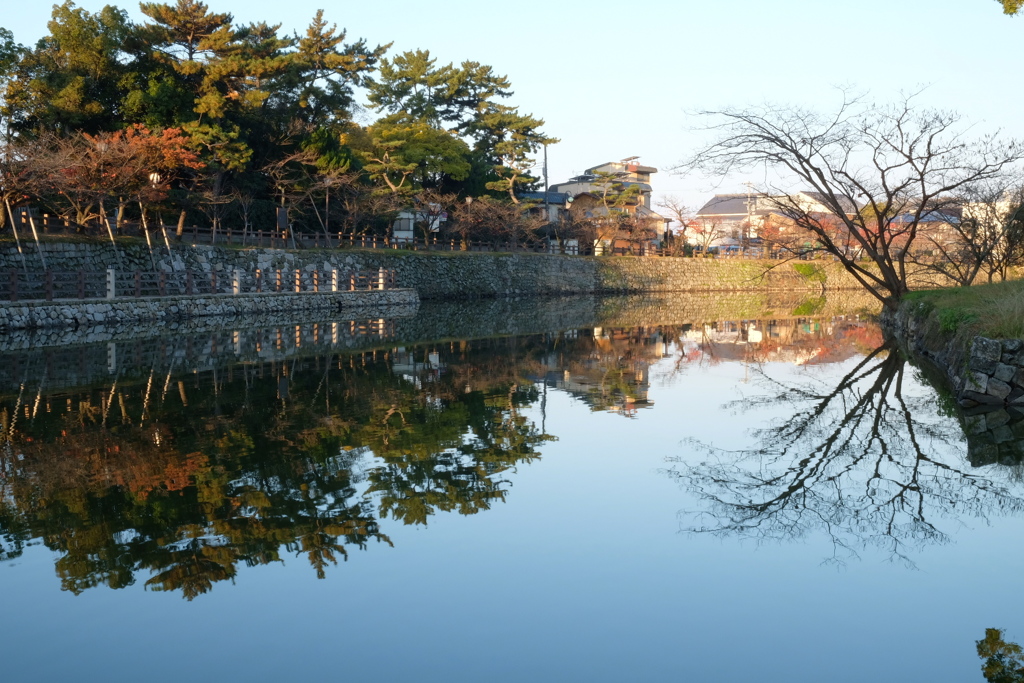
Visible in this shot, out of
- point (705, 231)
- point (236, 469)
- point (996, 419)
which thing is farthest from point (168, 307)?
point (705, 231)

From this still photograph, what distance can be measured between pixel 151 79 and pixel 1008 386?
30.6 m

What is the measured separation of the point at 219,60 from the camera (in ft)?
111

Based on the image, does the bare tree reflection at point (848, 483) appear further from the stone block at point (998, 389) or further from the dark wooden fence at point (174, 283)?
the dark wooden fence at point (174, 283)

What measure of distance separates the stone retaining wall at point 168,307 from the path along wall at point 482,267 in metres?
1.44

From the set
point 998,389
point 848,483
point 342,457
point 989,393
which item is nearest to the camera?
point 848,483

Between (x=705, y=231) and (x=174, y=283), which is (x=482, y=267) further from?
(x=705, y=231)

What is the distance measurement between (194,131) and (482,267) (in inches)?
648

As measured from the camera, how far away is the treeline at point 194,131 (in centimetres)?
2617

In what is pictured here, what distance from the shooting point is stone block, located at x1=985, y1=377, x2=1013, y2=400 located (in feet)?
36.5

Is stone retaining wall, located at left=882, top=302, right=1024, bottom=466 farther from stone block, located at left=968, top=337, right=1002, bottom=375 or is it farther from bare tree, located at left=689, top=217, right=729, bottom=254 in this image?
bare tree, located at left=689, top=217, right=729, bottom=254

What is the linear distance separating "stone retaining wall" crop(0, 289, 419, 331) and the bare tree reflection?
1809 centimetres

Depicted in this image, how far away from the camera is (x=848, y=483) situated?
775 cm

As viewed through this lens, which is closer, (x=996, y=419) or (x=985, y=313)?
(x=996, y=419)

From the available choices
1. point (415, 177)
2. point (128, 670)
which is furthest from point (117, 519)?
point (415, 177)
